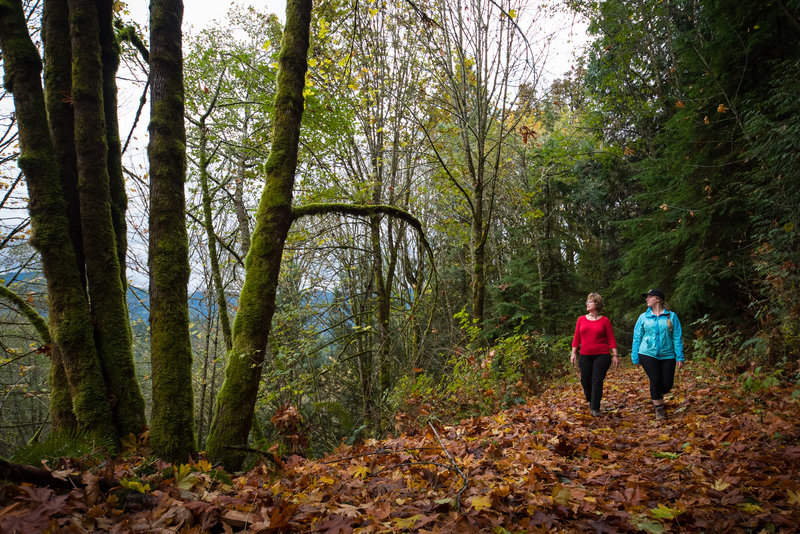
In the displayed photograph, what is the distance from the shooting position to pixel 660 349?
16.2ft

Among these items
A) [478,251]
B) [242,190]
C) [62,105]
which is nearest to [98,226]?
[62,105]

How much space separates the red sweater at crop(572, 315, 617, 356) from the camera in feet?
17.2

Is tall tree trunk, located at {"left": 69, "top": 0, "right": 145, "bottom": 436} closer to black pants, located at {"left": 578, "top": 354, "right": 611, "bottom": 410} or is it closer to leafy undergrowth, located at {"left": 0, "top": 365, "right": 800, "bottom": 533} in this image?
leafy undergrowth, located at {"left": 0, "top": 365, "right": 800, "bottom": 533}

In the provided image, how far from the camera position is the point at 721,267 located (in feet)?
26.6

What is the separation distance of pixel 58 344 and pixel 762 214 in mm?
9944

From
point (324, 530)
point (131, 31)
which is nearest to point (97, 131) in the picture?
point (131, 31)

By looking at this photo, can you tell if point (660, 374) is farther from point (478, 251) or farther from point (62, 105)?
point (62, 105)

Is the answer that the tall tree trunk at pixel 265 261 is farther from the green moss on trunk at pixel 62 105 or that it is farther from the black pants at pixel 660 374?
the black pants at pixel 660 374

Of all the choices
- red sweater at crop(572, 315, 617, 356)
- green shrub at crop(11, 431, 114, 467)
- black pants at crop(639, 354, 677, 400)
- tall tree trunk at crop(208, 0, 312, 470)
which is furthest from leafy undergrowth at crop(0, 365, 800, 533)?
red sweater at crop(572, 315, 617, 356)

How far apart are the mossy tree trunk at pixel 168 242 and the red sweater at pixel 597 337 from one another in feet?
15.8

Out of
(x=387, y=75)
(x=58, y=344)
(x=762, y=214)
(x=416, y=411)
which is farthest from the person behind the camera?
(x=387, y=75)

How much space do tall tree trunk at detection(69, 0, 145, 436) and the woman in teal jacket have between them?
5765 millimetres

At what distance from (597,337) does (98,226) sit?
5890 millimetres

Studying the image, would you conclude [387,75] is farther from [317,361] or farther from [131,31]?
[317,361]
